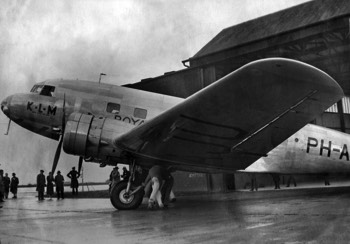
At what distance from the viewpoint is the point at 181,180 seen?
21.1m

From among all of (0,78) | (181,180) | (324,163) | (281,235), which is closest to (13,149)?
(0,78)

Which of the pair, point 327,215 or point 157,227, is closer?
point 157,227

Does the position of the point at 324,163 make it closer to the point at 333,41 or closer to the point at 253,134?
the point at 253,134

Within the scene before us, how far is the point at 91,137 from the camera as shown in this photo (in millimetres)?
9484

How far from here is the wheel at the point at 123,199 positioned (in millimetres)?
9180

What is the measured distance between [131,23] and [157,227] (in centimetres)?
389

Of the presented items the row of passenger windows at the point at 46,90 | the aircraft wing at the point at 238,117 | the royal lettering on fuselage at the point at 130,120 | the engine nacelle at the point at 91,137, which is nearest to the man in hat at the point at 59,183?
the row of passenger windows at the point at 46,90

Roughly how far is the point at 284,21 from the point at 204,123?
558 inches

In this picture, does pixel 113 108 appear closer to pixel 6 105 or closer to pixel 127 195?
pixel 127 195

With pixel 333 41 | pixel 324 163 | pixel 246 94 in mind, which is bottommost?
pixel 324 163

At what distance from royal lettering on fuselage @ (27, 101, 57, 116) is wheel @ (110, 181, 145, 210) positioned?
11.3ft

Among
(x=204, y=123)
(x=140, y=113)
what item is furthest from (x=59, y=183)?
(x=204, y=123)

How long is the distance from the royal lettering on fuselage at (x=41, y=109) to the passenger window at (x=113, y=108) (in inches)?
65.8

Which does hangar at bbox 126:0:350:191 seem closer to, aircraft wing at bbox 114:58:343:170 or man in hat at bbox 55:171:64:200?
man in hat at bbox 55:171:64:200
